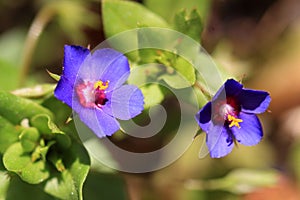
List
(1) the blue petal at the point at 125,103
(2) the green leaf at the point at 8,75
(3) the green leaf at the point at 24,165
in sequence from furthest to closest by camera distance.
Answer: (2) the green leaf at the point at 8,75 → (3) the green leaf at the point at 24,165 → (1) the blue petal at the point at 125,103

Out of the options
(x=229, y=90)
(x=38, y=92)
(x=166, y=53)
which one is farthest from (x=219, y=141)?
(x=38, y=92)

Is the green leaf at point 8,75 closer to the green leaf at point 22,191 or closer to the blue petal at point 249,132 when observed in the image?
the green leaf at point 22,191

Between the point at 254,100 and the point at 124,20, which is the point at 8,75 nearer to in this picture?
the point at 124,20

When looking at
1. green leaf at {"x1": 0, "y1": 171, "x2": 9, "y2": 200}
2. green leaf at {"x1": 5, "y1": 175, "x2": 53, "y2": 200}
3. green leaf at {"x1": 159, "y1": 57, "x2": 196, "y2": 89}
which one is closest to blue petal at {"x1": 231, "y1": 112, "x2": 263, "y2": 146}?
green leaf at {"x1": 159, "y1": 57, "x2": 196, "y2": 89}

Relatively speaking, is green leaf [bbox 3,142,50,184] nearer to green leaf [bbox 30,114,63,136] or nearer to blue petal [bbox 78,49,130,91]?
green leaf [bbox 30,114,63,136]

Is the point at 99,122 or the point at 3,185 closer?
the point at 99,122

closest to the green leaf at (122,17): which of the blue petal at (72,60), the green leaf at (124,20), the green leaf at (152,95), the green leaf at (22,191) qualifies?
the green leaf at (124,20)
